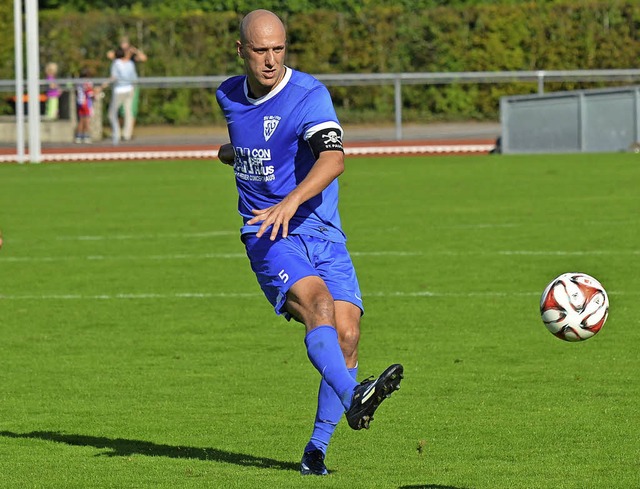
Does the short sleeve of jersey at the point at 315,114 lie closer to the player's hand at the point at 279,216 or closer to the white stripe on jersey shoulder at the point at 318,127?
the white stripe on jersey shoulder at the point at 318,127

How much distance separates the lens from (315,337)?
6.64m

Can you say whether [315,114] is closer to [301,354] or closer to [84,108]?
[301,354]

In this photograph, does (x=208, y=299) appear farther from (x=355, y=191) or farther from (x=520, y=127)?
(x=520, y=127)

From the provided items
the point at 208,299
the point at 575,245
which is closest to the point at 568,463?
the point at 208,299

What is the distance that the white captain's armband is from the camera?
6.86 meters

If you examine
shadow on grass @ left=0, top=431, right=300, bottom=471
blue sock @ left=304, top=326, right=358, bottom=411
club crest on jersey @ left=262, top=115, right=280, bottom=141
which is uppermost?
club crest on jersey @ left=262, top=115, right=280, bottom=141

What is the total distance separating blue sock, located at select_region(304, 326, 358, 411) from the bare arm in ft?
1.58

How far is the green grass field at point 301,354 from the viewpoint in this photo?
7258mm

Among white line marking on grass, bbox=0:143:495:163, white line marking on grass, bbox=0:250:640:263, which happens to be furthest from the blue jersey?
white line marking on grass, bbox=0:143:495:163

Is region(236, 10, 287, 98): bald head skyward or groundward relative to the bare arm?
skyward

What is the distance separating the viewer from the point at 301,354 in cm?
1063

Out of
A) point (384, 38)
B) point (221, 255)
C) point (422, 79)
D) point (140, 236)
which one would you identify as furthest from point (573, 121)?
A: point (221, 255)

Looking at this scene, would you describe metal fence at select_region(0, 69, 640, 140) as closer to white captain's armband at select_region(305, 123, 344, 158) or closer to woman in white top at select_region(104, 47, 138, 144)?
woman in white top at select_region(104, 47, 138, 144)

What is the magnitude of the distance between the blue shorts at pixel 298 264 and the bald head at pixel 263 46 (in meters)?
0.76
